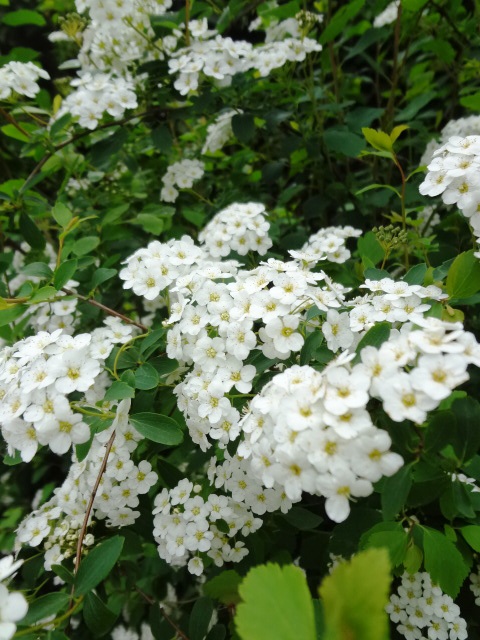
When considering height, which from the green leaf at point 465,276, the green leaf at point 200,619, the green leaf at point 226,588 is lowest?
the green leaf at point 200,619

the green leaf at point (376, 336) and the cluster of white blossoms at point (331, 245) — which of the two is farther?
the cluster of white blossoms at point (331, 245)

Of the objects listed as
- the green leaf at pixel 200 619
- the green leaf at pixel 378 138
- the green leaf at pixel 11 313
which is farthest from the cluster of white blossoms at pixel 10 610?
the green leaf at pixel 378 138

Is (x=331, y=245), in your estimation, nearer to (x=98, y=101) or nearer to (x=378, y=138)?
(x=378, y=138)

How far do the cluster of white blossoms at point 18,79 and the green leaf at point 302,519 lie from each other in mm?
1549

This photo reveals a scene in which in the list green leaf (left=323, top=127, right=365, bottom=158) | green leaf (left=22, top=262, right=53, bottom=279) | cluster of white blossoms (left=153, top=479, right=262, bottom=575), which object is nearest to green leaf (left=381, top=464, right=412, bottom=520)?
cluster of white blossoms (left=153, top=479, right=262, bottom=575)

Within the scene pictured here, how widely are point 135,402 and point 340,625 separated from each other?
764 millimetres

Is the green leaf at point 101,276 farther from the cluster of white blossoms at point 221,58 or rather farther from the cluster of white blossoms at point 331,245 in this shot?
the cluster of white blossoms at point 221,58

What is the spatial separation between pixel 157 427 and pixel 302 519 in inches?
14.3

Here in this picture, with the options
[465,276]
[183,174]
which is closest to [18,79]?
[183,174]

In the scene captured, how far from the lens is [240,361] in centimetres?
107

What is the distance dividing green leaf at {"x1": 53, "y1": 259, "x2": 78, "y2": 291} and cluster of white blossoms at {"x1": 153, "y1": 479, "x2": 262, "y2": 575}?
0.53 m

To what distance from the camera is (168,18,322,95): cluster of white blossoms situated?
175 centimetres

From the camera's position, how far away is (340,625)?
0.51 m

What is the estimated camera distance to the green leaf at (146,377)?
110cm
